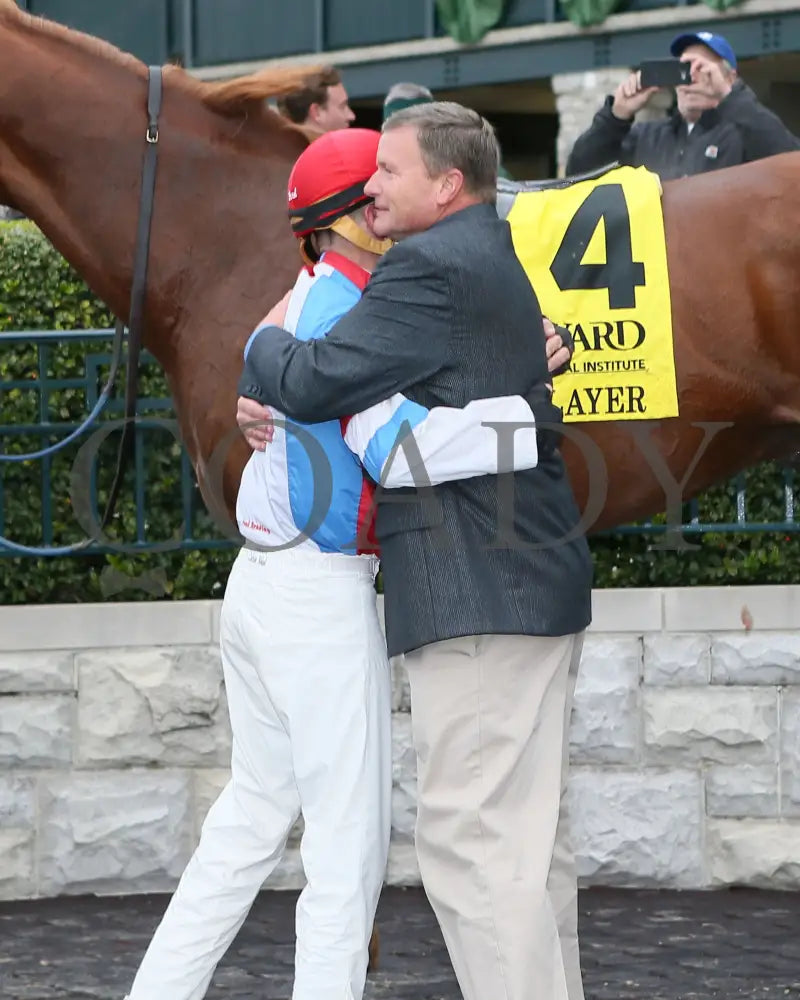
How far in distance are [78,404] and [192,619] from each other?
2.51 ft

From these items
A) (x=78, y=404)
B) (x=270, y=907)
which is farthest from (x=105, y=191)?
(x=270, y=907)

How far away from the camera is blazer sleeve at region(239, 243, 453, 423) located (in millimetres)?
2855

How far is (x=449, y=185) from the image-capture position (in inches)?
116

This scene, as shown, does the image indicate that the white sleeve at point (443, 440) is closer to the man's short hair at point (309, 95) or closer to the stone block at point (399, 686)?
the man's short hair at point (309, 95)

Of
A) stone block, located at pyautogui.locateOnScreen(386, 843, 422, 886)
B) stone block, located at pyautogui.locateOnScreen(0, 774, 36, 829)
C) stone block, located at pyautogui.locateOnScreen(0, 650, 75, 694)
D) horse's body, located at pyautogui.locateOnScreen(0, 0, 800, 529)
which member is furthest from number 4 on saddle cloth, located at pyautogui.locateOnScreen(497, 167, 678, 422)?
stone block, located at pyautogui.locateOnScreen(0, 774, 36, 829)

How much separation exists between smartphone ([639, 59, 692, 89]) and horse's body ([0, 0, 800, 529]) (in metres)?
1.01

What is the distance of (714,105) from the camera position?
5.47m

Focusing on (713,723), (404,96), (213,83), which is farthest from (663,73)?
(713,723)

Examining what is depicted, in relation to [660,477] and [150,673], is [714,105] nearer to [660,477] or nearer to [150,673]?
[660,477]

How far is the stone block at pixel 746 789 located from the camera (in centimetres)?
517

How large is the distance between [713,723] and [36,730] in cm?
206

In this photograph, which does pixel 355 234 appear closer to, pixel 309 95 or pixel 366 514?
pixel 366 514

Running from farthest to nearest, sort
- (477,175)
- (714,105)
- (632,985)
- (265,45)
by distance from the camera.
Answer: (265,45) < (714,105) < (632,985) < (477,175)

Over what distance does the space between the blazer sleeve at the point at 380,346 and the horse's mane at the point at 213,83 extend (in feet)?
4.72
